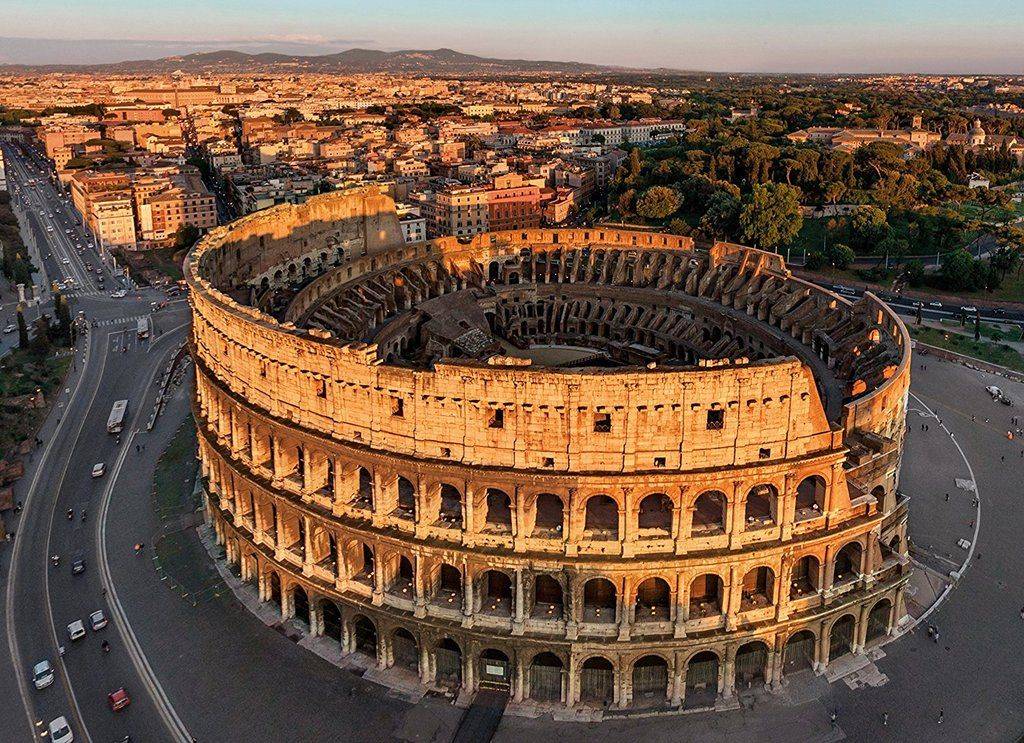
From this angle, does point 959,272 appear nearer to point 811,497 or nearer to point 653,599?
point 811,497

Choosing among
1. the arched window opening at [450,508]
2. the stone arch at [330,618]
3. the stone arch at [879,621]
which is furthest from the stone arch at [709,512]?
the stone arch at [330,618]

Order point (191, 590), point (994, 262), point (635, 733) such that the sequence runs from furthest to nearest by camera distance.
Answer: point (994, 262) < point (191, 590) < point (635, 733)

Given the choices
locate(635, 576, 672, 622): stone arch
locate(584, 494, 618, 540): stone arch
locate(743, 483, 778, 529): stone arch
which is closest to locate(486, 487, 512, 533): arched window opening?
locate(584, 494, 618, 540): stone arch

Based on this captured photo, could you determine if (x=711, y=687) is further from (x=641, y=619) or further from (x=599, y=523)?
(x=599, y=523)

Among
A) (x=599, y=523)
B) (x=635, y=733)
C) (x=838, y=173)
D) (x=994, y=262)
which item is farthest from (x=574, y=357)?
(x=838, y=173)

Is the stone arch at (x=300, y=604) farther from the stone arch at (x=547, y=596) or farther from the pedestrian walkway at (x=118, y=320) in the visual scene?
the pedestrian walkway at (x=118, y=320)

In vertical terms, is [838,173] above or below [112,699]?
above

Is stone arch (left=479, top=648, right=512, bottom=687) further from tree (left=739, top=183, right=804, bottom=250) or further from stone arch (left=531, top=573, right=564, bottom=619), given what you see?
tree (left=739, top=183, right=804, bottom=250)
